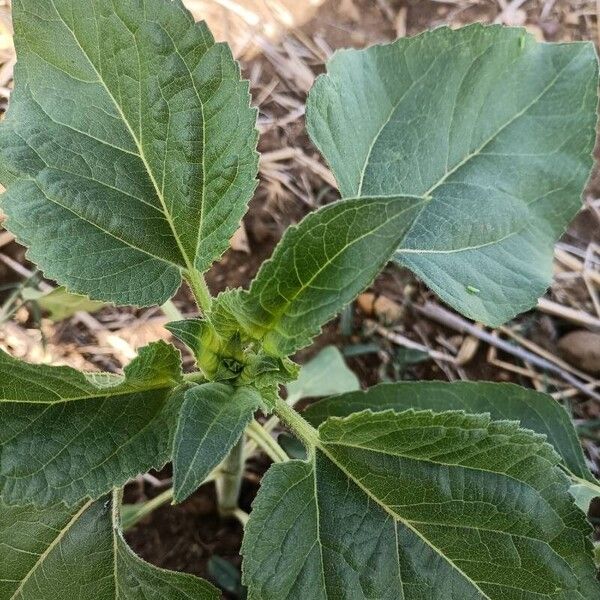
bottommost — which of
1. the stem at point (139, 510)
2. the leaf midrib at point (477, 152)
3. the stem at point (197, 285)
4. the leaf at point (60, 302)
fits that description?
the stem at point (139, 510)

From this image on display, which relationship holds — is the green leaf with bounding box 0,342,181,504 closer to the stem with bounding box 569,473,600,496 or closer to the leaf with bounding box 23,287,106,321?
the leaf with bounding box 23,287,106,321

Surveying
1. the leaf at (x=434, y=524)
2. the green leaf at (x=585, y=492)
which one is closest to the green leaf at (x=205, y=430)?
the leaf at (x=434, y=524)

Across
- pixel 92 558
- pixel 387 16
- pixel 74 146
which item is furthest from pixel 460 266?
pixel 387 16

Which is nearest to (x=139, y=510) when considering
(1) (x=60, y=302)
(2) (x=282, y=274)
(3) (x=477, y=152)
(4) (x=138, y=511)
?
(4) (x=138, y=511)

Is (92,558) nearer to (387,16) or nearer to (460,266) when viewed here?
(460,266)

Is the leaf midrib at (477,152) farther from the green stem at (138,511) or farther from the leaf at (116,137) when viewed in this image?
the green stem at (138,511)

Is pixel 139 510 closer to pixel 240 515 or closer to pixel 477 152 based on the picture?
pixel 240 515
